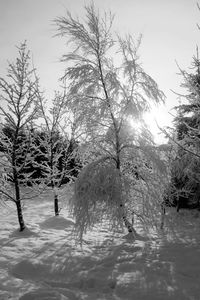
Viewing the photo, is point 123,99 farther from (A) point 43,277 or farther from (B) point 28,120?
(A) point 43,277

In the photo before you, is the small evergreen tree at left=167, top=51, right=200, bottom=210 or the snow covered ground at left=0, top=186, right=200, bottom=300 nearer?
the snow covered ground at left=0, top=186, right=200, bottom=300

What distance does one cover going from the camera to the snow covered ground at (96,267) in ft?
19.4

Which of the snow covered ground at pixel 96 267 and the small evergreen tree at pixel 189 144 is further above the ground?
the small evergreen tree at pixel 189 144

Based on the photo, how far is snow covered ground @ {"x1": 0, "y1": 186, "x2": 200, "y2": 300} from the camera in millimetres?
5906

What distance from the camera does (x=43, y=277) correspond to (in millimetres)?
6816

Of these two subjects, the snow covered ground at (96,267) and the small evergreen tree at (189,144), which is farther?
the small evergreen tree at (189,144)

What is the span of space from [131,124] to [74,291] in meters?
5.89

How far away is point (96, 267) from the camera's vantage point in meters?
7.45

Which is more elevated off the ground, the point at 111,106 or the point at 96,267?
Answer: the point at 111,106

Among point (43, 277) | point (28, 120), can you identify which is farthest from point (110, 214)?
point (28, 120)

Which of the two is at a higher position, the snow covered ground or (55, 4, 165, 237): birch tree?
(55, 4, 165, 237): birch tree

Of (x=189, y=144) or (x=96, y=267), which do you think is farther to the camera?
(x=189, y=144)

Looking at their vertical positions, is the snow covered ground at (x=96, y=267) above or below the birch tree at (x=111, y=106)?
below

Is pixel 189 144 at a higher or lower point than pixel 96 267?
higher
